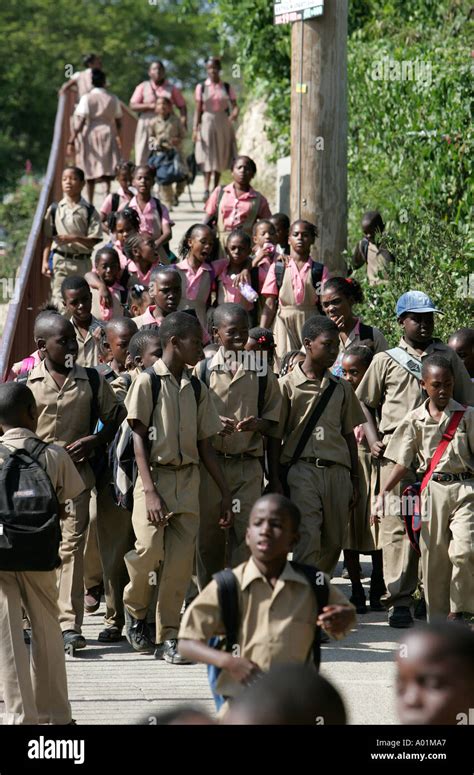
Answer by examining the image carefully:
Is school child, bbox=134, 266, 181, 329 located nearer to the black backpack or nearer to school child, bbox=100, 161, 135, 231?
the black backpack

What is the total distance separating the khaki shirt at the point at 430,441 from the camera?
7699 millimetres

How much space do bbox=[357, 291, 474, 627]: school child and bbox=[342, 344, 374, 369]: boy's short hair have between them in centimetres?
32

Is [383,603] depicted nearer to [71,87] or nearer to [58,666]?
[58,666]

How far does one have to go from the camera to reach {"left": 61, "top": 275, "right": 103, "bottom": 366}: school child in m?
9.17

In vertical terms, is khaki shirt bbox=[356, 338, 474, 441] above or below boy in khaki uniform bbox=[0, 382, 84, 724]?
above

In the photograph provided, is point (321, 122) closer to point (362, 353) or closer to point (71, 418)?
point (362, 353)

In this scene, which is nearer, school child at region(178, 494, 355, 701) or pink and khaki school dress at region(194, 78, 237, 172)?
school child at region(178, 494, 355, 701)

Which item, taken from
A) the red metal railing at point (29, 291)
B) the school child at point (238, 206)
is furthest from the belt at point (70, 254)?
the school child at point (238, 206)

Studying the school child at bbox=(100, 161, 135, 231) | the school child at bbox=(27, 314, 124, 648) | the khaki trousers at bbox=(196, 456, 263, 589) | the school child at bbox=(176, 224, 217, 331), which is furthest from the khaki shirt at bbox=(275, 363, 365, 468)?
the school child at bbox=(100, 161, 135, 231)

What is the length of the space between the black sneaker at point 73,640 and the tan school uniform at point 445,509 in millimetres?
1928

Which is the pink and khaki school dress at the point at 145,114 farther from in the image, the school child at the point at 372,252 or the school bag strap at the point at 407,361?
the school bag strap at the point at 407,361

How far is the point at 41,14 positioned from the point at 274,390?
37204mm

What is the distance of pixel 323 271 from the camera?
10602 millimetres
